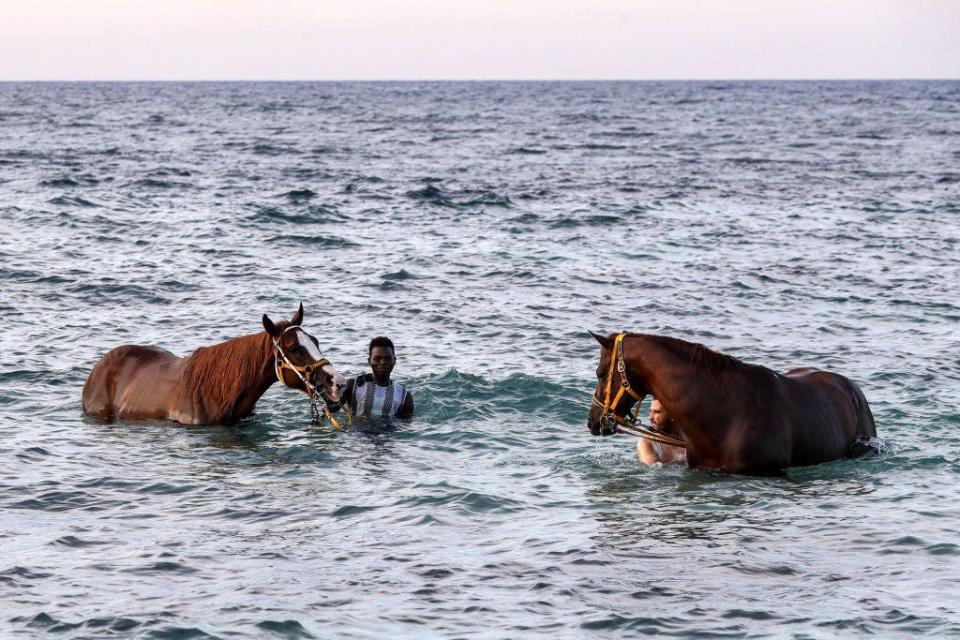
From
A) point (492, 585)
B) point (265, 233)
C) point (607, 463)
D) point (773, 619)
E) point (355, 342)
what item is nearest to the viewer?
point (773, 619)

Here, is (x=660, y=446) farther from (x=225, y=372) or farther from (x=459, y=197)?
(x=459, y=197)

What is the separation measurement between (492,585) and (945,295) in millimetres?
16749

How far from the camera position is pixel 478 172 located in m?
46.6

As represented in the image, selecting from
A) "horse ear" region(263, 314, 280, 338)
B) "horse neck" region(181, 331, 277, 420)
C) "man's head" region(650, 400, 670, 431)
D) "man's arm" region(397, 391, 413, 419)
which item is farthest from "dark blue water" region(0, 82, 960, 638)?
"horse ear" region(263, 314, 280, 338)

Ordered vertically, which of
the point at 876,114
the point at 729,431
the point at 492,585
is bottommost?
the point at 492,585

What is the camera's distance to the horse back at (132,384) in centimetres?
1421

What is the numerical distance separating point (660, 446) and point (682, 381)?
1347mm

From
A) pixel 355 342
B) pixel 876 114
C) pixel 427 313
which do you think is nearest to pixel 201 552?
pixel 355 342

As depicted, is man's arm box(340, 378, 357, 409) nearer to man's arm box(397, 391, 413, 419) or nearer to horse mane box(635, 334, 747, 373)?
man's arm box(397, 391, 413, 419)

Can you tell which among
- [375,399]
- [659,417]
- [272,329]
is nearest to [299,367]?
[272,329]

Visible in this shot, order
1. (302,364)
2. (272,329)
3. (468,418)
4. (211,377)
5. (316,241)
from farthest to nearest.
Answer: (316,241) < (468,418) < (211,377) < (272,329) < (302,364)

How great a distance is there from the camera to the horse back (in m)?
14.2

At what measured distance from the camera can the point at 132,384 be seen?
47.2 feet

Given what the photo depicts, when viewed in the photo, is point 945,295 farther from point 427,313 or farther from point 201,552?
point 201,552
